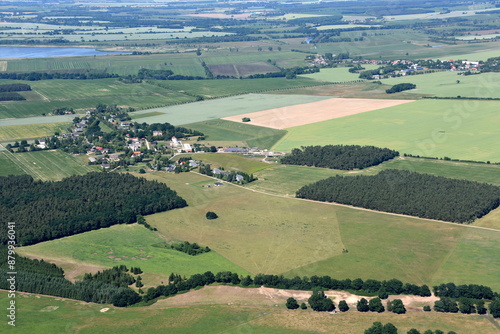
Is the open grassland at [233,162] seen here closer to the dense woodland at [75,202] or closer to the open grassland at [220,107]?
the dense woodland at [75,202]

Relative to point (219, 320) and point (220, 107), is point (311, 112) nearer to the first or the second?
point (220, 107)

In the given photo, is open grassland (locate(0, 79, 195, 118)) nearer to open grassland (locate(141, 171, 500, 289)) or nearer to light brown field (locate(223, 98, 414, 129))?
light brown field (locate(223, 98, 414, 129))

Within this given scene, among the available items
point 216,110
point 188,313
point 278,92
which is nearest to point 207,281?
point 188,313

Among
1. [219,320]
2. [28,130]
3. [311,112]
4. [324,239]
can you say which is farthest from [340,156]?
[28,130]

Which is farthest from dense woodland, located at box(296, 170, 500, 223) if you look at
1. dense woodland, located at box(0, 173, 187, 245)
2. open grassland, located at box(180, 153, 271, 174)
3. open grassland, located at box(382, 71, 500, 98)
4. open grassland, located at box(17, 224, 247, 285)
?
open grassland, located at box(382, 71, 500, 98)

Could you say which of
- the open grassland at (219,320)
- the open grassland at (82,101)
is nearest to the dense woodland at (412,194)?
the open grassland at (219,320)

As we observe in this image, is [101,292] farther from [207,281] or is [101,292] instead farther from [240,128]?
[240,128]
